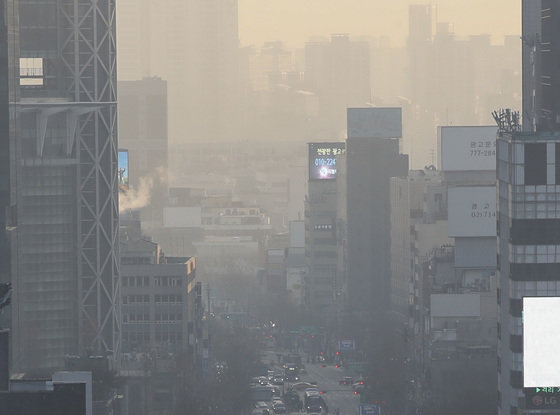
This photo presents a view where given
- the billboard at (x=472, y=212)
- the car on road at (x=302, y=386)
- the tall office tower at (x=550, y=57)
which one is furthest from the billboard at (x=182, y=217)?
the tall office tower at (x=550, y=57)

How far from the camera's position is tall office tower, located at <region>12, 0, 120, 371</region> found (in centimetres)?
6319

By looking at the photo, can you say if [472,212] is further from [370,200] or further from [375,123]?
[375,123]

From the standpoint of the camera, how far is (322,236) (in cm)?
11938

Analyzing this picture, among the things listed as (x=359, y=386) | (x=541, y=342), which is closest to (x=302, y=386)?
(x=359, y=386)

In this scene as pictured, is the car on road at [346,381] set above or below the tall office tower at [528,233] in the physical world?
below

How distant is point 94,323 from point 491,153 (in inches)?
794

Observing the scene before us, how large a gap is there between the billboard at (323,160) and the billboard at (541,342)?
272 feet

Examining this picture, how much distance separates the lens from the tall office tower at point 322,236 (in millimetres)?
114562

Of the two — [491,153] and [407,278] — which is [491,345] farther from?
[407,278]

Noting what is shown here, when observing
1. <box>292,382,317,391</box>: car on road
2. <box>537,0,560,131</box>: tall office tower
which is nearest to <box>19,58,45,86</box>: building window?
<box>292,382,317,391</box>: car on road

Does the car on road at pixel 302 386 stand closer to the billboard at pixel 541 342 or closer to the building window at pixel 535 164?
the building window at pixel 535 164

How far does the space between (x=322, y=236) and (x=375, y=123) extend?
777 cm

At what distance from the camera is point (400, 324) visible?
92.1m

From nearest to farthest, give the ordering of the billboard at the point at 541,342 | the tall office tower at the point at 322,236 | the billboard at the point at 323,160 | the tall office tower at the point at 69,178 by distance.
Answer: the billboard at the point at 541,342 < the tall office tower at the point at 69,178 < the tall office tower at the point at 322,236 < the billboard at the point at 323,160
